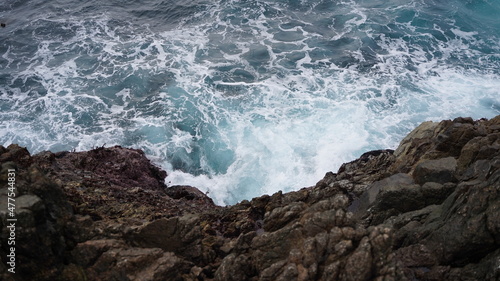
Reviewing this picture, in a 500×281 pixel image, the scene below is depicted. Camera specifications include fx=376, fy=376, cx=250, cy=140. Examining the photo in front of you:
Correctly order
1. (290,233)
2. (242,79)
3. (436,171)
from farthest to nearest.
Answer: (242,79) → (436,171) → (290,233)

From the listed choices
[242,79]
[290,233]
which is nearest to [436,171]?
[290,233]

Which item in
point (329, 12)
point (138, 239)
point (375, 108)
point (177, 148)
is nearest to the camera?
point (138, 239)

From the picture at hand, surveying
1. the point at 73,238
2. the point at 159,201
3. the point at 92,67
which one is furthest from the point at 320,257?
the point at 92,67

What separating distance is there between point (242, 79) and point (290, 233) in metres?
32.0

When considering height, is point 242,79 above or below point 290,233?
below

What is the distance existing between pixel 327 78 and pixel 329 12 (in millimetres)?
16848

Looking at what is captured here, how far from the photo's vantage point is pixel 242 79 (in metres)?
45.2

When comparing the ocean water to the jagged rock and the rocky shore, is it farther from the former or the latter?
the rocky shore

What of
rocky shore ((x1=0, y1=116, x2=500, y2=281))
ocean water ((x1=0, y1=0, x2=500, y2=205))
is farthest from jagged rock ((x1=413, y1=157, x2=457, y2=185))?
ocean water ((x1=0, y1=0, x2=500, y2=205))

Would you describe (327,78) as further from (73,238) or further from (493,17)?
(73,238)

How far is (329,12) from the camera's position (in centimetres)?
5684

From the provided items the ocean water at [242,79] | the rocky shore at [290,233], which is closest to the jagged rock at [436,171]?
the rocky shore at [290,233]

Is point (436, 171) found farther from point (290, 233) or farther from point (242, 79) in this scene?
point (242, 79)

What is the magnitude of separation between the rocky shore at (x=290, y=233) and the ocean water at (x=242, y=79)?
13.3m
